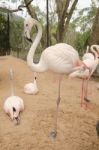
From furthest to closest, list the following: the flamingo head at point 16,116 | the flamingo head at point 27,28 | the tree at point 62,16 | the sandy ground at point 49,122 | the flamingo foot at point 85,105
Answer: the tree at point 62,16 → the flamingo foot at point 85,105 → the flamingo head at point 16,116 → the sandy ground at point 49,122 → the flamingo head at point 27,28

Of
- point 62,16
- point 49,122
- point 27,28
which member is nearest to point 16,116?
point 49,122

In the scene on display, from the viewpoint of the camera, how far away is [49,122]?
16.8ft

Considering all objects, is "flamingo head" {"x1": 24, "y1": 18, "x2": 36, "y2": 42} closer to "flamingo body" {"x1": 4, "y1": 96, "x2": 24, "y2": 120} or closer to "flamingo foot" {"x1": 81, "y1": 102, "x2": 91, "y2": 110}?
"flamingo body" {"x1": 4, "y1": 96, "x2": 24, "y2": 120}

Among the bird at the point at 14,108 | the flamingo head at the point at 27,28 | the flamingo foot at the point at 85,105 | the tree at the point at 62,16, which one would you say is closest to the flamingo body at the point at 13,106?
the bird at the point at 14,108

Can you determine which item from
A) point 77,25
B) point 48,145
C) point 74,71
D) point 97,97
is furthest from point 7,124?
point 77,25

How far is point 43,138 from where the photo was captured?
4.66m

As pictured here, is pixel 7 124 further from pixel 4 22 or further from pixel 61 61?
pixel 4 22

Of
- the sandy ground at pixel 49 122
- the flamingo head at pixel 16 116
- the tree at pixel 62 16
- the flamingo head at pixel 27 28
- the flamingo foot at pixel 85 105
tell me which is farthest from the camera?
the tree at pixel 62 16

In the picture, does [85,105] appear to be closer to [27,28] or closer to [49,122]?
[49,122]

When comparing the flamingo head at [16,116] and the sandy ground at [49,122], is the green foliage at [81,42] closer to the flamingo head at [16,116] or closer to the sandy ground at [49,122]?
the sandy ground at [49,122]

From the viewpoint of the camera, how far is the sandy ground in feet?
14.9

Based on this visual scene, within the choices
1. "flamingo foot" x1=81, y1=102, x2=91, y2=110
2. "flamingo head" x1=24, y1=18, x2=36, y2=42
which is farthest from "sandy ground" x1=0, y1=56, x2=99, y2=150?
"flamingo head" x1=24, y1=18, x2=36, y2=42

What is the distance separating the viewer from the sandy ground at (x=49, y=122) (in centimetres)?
454

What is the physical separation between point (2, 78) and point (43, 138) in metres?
3.00
